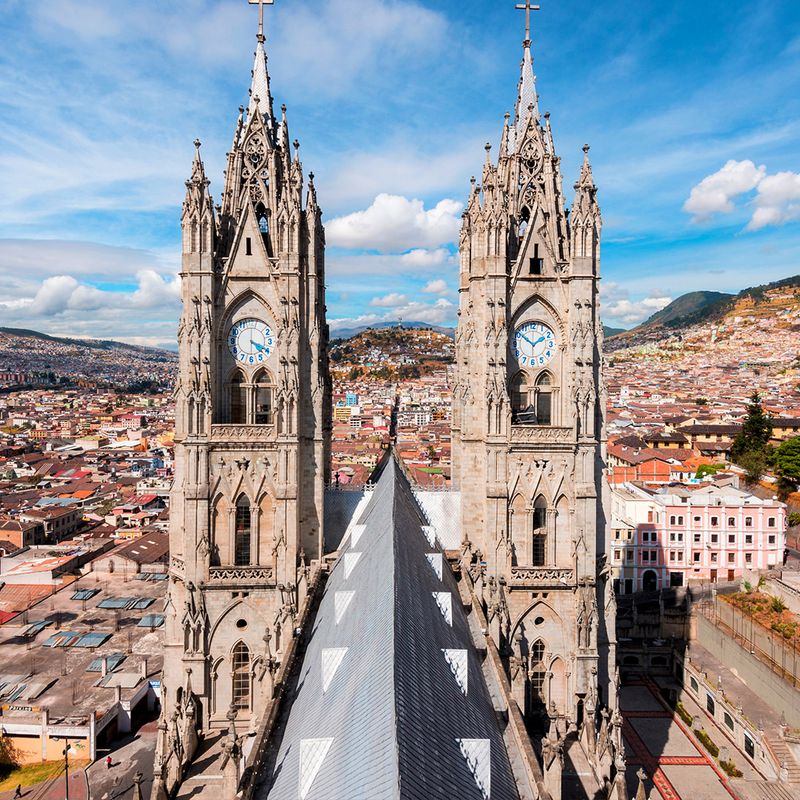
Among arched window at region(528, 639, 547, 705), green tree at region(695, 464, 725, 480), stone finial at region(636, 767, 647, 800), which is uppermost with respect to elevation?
green tree at region(695, 464, 725, 480)

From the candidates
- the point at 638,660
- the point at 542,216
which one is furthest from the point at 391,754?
the point at 638,660

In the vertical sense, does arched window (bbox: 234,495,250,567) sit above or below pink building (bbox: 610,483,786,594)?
above

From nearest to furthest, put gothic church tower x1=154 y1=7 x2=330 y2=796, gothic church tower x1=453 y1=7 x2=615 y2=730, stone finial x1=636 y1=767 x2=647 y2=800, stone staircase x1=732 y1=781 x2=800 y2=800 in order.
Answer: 1. stone finial x1=636 y1=767 x2=647 y2=800
2. gothic church tower x1=154 y1=7 x2=330 y2=796
3. gothic church tower x1=453 y1=7 x2=615 y2=730
4. stone staircase x1=732 y1=781 x2=800 y2=800

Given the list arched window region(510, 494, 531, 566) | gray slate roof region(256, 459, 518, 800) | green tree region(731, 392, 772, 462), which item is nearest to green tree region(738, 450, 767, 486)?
green tree region(731, 392, 772, 462)

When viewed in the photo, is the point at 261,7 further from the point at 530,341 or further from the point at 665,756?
the point at 665,756

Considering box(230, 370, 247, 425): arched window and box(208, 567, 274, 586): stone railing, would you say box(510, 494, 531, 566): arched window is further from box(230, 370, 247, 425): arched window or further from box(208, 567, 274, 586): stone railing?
box(230, 370, 247, 425): arched window

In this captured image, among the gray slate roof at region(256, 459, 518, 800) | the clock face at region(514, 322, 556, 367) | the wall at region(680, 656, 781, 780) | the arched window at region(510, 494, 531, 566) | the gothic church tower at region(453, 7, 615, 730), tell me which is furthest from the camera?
the wall at region(680, 656, 781, 780)
